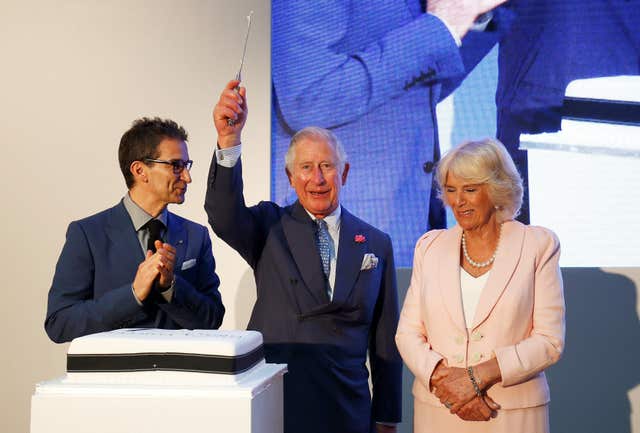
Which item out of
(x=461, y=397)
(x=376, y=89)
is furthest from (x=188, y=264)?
(x=376, y=89)

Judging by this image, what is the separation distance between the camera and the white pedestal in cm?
138

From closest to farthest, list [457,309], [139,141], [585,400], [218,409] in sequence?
[218,409], [457,309], [139,141], [585,400]

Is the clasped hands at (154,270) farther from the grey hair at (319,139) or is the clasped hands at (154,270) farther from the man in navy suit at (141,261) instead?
the grey hair at (319,139)

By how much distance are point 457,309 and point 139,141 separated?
3.65ft

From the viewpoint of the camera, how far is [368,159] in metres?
3.66

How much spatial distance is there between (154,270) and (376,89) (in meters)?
2.04

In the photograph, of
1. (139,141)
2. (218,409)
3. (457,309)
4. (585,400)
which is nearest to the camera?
(218,409)

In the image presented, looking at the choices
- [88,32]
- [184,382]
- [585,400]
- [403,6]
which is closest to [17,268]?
[88,32]

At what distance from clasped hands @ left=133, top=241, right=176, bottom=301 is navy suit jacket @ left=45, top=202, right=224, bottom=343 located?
0.11ft

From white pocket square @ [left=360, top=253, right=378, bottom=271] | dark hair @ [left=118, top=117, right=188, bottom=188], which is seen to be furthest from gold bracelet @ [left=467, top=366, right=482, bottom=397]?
dark hair @ [left=118, top=117, right=188, bottom=188]

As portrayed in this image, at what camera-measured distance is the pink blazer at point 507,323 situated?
2.02 metres

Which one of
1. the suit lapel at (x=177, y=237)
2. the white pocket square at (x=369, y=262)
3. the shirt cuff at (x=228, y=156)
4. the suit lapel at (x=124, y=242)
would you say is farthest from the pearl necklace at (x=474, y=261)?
the suit lapel at (x=124, y=242)

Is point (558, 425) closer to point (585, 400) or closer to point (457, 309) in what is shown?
point (585, 400)

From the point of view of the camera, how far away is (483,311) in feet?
6.79
